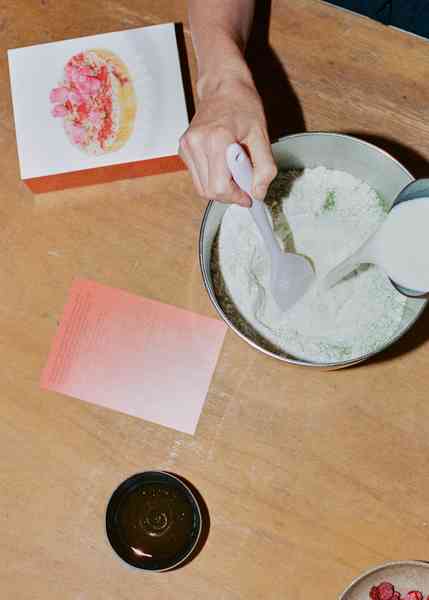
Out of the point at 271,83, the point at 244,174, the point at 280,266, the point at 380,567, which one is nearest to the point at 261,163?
the point at 244,174

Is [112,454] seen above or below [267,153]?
below

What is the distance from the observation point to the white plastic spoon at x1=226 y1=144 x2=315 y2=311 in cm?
62

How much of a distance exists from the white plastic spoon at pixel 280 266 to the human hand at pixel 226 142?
11mm

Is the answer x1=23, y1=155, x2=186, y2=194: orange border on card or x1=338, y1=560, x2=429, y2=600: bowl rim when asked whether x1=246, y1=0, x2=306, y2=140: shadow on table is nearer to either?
x1=23, y1=155, x2=186, y2=194: orange border on card

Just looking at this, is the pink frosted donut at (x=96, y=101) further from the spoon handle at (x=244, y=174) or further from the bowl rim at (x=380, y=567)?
the bowl rim at (x=380, y=567)

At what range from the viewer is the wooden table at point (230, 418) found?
0.74 metres

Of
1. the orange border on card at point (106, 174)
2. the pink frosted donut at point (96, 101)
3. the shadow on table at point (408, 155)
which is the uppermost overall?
the shadow on table at point (408, 155)

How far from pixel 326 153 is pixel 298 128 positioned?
0.10 metres

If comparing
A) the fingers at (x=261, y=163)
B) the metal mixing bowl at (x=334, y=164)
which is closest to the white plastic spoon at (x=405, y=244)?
the metal mixing bowl at (x=334, y=164)

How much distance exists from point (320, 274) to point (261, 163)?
0.58 feet

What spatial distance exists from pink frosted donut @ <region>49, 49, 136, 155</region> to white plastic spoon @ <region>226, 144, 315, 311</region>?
0.76 ft

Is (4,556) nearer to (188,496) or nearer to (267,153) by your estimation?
(188,496)

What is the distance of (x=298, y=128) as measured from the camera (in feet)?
2.62

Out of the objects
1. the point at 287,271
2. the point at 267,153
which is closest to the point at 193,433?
the point at 287,271
